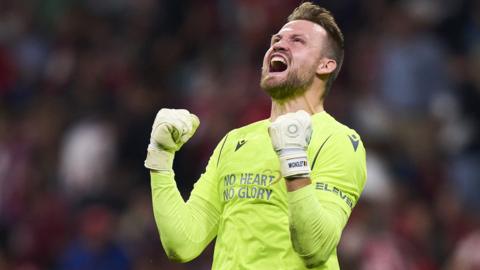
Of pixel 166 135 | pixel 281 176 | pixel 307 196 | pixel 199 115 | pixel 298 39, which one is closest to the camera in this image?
pixel 307 196

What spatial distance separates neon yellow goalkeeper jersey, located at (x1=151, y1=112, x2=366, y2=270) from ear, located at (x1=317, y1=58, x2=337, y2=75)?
190 millimetres

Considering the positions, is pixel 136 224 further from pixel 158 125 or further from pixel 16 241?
pixel 158 125

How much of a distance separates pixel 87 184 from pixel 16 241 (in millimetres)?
822

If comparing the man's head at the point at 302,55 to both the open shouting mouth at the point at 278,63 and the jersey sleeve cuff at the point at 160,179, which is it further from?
the jersey sleeve cuff at the point at 160,179

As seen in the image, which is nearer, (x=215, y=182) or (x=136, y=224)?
(x=215, y=182)

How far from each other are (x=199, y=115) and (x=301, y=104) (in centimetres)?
599

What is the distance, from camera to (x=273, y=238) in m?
4.65

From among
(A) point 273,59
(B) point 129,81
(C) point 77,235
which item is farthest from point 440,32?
(A) point 273,59

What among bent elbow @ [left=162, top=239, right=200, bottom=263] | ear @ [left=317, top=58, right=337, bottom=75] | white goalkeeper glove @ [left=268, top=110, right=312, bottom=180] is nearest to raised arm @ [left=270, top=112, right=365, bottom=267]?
white goalkeeper glove @ [left=268, top=110, right=312, bottom=180]

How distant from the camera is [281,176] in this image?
4.70 m

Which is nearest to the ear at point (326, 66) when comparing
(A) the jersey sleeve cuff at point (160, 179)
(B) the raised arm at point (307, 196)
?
(B) the raised arm at point (307, 196)

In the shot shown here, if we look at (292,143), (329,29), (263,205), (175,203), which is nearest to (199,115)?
(329,29)

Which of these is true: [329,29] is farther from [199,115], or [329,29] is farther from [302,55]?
[199,115]

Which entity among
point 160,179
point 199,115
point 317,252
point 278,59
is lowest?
point 199,115
